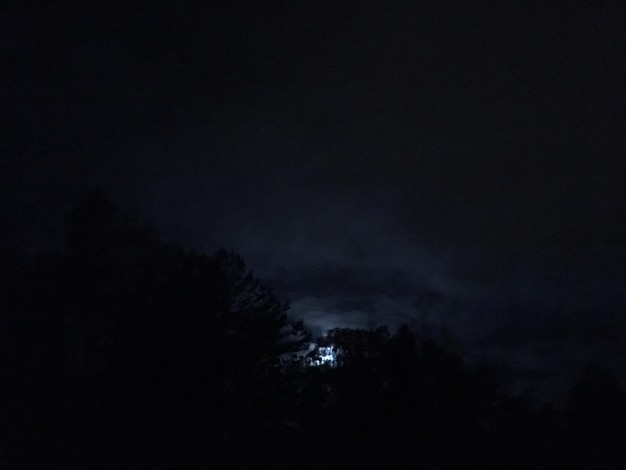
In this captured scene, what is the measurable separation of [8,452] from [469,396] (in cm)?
2856

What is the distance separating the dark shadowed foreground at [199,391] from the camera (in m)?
28.1

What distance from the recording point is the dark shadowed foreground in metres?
28.1

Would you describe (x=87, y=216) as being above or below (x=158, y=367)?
above

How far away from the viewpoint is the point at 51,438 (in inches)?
1057

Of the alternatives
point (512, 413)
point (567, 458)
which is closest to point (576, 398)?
point (512, 413)

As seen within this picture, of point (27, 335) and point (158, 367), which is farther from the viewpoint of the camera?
point (27, 335)

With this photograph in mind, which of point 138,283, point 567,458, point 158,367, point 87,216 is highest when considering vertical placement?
point 87,216

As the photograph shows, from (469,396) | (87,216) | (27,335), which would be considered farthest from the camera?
(469,396)

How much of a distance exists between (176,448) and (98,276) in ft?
29.1

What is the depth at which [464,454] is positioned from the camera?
36.2 meters

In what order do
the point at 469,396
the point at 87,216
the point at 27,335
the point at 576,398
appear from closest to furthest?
the point at 27,335
the point at 87,216
the point at 469,396
the point at 576,398

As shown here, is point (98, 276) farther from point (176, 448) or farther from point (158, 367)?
point (176, 448)

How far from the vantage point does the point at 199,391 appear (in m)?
30.4

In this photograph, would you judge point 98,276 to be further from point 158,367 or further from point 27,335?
point 158,367
